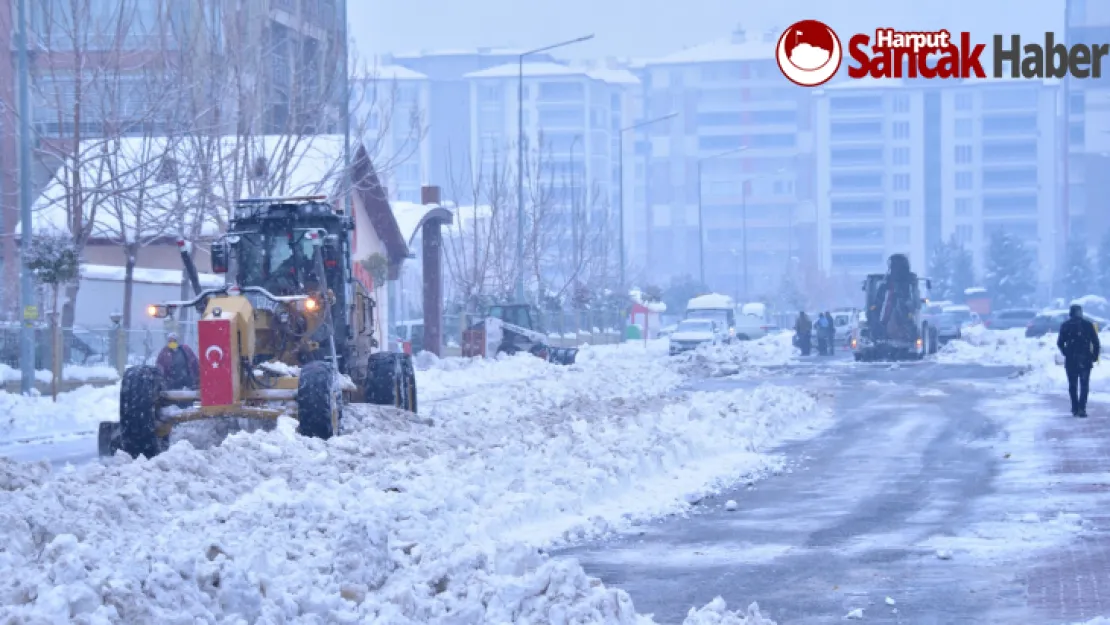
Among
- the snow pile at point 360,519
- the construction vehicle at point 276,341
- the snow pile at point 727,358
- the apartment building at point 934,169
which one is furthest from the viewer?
the apartment building at point 934,169

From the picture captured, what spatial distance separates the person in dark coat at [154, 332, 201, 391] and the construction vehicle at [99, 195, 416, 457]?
477 millimetres

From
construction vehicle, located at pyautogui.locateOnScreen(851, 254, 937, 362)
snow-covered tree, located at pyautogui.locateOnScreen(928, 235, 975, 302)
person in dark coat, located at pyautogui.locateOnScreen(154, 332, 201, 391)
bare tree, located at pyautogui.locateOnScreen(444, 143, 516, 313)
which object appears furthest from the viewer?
snow-covered tree, located at pyautogui.locateOnScreen(928, 235, 975, 302)

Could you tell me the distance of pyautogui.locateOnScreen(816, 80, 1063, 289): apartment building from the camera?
6742 inches

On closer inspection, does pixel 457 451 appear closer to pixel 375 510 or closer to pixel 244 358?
pixel 244 358

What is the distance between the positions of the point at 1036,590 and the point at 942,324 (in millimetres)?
58169

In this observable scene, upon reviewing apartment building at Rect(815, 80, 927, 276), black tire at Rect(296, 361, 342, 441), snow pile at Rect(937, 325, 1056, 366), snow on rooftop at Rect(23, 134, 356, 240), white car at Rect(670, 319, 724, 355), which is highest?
apartment building at Rect(815, 80, 927, 276)

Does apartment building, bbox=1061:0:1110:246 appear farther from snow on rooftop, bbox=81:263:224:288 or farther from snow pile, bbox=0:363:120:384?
snow pile, bbox=0:363:120:384

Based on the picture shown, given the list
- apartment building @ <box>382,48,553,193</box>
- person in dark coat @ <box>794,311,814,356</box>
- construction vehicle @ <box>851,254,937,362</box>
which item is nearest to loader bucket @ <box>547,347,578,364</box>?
construction vehicle @ <box>851,254,937,362</box>

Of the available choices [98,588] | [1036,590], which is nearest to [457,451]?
[1036,590]

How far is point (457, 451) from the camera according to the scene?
16.5 metres

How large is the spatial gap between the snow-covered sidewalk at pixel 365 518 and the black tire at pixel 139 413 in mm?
1309

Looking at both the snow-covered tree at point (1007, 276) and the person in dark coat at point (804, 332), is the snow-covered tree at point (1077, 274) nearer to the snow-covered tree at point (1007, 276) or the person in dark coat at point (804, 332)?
the snow-covered tree at point (1007, 276)

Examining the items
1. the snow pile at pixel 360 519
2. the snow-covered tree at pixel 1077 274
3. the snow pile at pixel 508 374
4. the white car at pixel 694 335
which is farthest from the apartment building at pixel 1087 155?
the snow pile at pixel 360 519

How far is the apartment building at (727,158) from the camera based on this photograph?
176m
